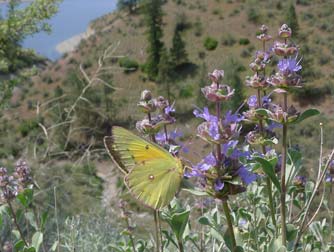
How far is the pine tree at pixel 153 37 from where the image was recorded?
25.2 meters

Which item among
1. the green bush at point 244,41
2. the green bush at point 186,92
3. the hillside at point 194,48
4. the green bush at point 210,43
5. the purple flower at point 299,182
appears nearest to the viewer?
the purple flower at point 299,182

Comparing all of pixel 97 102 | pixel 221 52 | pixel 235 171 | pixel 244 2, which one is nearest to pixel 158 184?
pixel 235 171

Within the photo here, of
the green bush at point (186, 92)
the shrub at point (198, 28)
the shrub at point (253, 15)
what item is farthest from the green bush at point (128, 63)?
the shrub at point (253, 15)

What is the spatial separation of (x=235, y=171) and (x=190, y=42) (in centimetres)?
2850

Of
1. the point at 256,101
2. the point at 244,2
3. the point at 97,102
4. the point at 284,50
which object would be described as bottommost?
the point at 97,102

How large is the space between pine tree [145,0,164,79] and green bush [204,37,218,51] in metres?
2.52

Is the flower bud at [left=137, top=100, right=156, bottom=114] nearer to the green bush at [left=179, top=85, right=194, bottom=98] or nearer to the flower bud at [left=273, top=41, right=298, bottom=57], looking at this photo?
the flower bud at [left=273, top=41, right=298, bottom=57]

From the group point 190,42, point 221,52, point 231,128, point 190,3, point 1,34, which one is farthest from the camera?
point 190,3

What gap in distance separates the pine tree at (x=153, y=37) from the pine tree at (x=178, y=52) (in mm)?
701

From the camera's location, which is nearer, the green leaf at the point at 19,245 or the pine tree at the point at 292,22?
the green leaf at the point at 19,245

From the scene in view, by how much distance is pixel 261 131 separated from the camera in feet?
4.09

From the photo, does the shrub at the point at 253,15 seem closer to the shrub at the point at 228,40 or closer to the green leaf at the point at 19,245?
the shrub at the point at 228,40

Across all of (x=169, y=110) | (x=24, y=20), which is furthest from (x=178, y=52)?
(x=169, y=110)

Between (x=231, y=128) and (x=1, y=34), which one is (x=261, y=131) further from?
(x=1, y=34)
